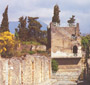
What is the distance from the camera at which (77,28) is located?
40438mm

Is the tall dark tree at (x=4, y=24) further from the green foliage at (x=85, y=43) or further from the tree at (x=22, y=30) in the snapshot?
the green foliage at (x=85, y=43)

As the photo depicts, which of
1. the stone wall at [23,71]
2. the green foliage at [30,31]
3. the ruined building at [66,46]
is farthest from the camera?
the green foliage at [30,31]

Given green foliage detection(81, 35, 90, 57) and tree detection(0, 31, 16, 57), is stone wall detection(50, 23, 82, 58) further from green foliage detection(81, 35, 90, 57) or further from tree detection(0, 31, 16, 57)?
tree detection(0, 31, 16, 57)

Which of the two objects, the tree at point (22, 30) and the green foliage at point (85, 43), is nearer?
the green foliage at point (85, 43)

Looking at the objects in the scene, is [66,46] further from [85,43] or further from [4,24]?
[4,24]

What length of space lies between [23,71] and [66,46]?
62.9 feet

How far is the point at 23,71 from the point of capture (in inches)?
863

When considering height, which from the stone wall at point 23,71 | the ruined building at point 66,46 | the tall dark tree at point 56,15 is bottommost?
the stone wall at point 23,71

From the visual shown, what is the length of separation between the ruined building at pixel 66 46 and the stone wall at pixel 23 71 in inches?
330

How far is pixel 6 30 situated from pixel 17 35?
5409 mm

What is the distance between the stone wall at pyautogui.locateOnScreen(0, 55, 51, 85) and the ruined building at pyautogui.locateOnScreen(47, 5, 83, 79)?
27.5 feet

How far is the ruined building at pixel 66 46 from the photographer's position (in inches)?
1563

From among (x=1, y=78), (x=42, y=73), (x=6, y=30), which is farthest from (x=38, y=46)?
(x=1, y=78)

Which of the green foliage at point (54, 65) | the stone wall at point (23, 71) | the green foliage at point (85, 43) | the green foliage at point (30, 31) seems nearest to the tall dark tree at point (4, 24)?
the green foliage at point (30, 31)
